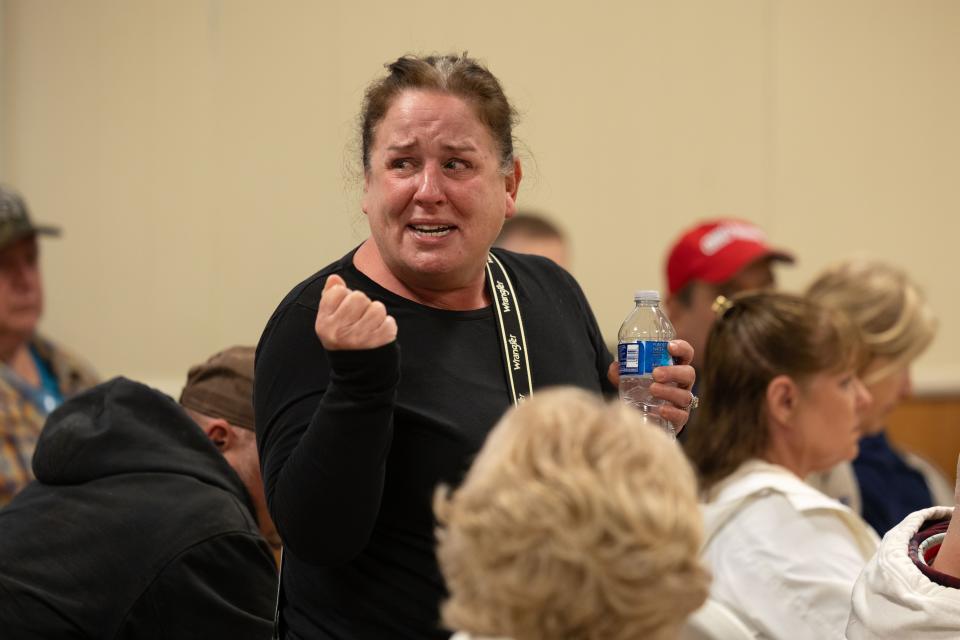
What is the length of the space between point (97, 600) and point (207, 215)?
3088mm

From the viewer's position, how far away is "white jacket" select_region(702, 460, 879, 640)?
2547 millimetres

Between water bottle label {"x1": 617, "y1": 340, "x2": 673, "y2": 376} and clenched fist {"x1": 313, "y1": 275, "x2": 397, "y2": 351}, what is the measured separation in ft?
1.56

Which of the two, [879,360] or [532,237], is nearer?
[879,360]

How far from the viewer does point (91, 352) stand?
5070mm

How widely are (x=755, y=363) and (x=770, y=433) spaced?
0.17 metres

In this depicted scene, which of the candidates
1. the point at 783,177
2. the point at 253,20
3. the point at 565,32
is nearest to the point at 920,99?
the point at 783,177

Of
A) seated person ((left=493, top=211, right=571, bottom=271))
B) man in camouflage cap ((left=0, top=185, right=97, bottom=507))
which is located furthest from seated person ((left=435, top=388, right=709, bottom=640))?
seated person ((left=493, top=211, right=571, bottom=271))

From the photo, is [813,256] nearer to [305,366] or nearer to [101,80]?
[101,80]

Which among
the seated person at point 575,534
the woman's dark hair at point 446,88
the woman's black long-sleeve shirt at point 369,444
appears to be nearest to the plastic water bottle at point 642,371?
the woman's black long-sleeve shirt at point 369,444

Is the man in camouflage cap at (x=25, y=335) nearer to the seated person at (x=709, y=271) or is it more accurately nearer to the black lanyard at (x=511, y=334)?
the seated person at (x=709, y=271)

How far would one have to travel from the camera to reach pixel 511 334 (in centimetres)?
203

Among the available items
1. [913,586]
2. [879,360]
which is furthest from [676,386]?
[879,360]

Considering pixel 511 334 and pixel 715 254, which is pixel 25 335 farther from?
pixel 511 334

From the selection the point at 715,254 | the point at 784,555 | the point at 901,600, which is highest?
the point at 901,600
